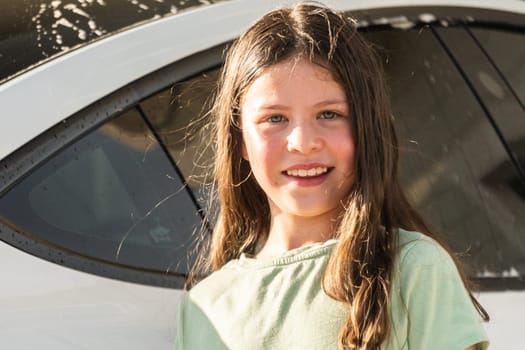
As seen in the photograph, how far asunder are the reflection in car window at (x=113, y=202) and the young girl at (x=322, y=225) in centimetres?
23

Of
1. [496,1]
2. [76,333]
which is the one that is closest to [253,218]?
[76,333]

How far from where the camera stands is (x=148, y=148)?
104 inches

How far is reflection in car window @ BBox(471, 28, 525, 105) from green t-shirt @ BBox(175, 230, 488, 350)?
3.69 feet

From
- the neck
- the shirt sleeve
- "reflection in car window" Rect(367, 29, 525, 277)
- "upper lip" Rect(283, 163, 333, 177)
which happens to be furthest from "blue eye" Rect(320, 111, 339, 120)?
"reflection in car window" Rect(367, 29, 525, 277)

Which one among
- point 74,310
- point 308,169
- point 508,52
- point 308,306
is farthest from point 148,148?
point 508,52

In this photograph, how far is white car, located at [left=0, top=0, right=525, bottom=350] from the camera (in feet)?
7.96

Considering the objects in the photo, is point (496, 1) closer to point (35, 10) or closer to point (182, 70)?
point (182, 70)

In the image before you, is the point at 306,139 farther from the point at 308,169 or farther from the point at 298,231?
the point at 298,231

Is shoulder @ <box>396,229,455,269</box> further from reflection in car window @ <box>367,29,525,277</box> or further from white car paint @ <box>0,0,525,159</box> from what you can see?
reflection in car window @ <box>367,29,525,277</box>

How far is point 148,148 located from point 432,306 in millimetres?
878

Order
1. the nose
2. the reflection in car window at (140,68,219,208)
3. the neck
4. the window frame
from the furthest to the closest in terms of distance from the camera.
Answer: the reflection in car window at (140,68,219,208) → the window frame → the neck → the nose

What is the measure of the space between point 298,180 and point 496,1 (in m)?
1.13

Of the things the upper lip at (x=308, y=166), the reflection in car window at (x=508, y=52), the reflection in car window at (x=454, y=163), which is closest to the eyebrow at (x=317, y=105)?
the upper lip at (x=308, y=166)

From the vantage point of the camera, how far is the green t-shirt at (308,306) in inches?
81.4
